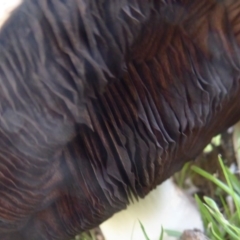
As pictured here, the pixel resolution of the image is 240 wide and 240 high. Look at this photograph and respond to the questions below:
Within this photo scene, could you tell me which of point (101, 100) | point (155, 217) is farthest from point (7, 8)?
point (155, 217)

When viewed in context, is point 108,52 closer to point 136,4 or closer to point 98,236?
point 136,4

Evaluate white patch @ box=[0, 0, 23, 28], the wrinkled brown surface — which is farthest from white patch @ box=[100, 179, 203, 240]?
white patch @ box=[0, 0, 23, 28]

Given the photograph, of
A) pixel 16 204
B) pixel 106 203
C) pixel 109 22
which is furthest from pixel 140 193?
pixel 109 22

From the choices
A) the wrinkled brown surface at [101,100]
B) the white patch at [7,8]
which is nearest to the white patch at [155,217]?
the wrinkled brown surface at [101,100]

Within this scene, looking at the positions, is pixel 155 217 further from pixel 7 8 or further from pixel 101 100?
pixel 7 8

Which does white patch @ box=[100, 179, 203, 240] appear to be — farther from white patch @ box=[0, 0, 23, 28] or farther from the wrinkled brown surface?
white patch @ box=[0, 0, 23, 28]

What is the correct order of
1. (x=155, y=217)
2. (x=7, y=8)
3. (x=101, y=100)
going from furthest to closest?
1. (x=155, y=217)
2. (x=101, y=100)
3. (x=7, y=8)
